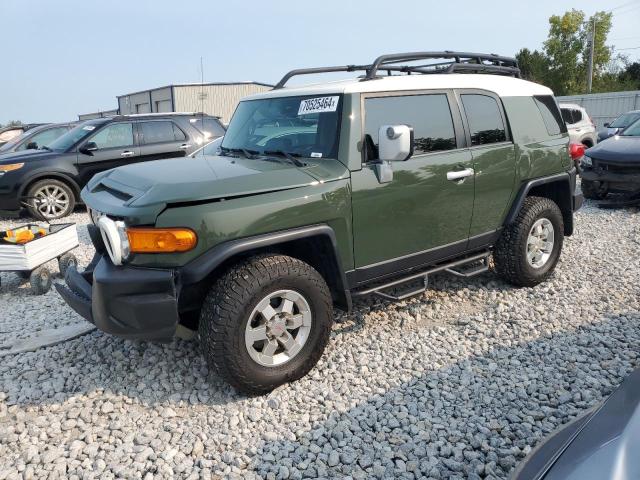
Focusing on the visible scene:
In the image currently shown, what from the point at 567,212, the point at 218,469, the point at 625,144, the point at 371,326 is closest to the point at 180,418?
the point at 218,469

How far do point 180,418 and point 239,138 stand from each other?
226 cm

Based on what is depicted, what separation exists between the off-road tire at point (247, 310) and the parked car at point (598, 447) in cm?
171

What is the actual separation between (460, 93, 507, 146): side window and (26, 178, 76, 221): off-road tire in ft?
24.2

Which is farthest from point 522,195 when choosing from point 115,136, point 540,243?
point 115,136

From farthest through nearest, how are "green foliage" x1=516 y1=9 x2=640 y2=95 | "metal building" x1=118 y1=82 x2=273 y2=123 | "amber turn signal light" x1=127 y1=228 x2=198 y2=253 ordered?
"green foliage" x1=516 y1=9 x2=640 y2=95, "metal building" x1=118 y1=82 x2=273 y2=123, "amber turn signal light" x1=127 y1=228 x2=198 y2=253

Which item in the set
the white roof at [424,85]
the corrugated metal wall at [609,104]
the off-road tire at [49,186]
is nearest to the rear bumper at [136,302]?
the white roof at [424,85]

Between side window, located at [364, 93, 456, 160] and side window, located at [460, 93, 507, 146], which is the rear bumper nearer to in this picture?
side window, located at [364, 93, 456, 160]

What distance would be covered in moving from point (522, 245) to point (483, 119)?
125 cm

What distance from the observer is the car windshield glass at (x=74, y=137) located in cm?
920

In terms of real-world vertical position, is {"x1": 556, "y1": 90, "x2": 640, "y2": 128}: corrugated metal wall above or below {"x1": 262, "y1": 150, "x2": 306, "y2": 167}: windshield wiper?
above

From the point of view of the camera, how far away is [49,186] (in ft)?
29.0

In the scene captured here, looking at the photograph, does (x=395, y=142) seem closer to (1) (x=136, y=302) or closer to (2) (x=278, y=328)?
(2) (x=278, y=328)

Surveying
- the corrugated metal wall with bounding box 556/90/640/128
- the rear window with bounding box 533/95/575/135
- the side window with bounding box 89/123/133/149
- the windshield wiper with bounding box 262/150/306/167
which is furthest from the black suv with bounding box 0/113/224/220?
the corrugated metal wall with bounding box 556/90/640/128

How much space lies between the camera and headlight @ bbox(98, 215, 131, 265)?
9.52ft
